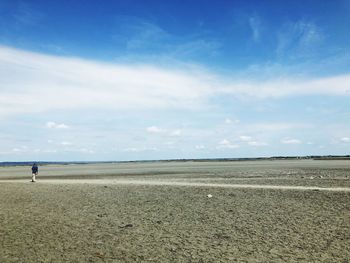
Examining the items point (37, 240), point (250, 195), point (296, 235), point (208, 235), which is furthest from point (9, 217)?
point (250, 195)

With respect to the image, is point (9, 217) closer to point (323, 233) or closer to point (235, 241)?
point (235, 241)

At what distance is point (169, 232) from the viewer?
14.5m

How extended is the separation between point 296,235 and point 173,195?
12192mm

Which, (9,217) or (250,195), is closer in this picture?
(9,217)

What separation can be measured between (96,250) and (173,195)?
13.3 meters

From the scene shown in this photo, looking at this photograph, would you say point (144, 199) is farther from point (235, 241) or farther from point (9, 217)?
point (235, 241)

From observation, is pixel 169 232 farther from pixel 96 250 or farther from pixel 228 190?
pixel 228 190

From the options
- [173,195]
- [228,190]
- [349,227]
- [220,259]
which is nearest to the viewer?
[220,259]

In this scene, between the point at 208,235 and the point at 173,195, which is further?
the point at 173,195

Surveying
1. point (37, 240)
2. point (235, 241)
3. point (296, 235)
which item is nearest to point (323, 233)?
point (296, 235)

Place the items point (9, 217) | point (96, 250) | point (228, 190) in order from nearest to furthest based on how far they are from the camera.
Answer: point (96, 250) < point (9, 217) < point (228, 190)

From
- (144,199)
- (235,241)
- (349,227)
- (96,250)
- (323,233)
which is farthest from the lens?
(144,199)

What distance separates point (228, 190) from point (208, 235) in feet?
44.0

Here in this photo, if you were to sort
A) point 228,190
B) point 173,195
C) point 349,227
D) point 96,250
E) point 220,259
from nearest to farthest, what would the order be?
point 220,259
point 96,250
point 349,227
point 173,195
point 228,190
